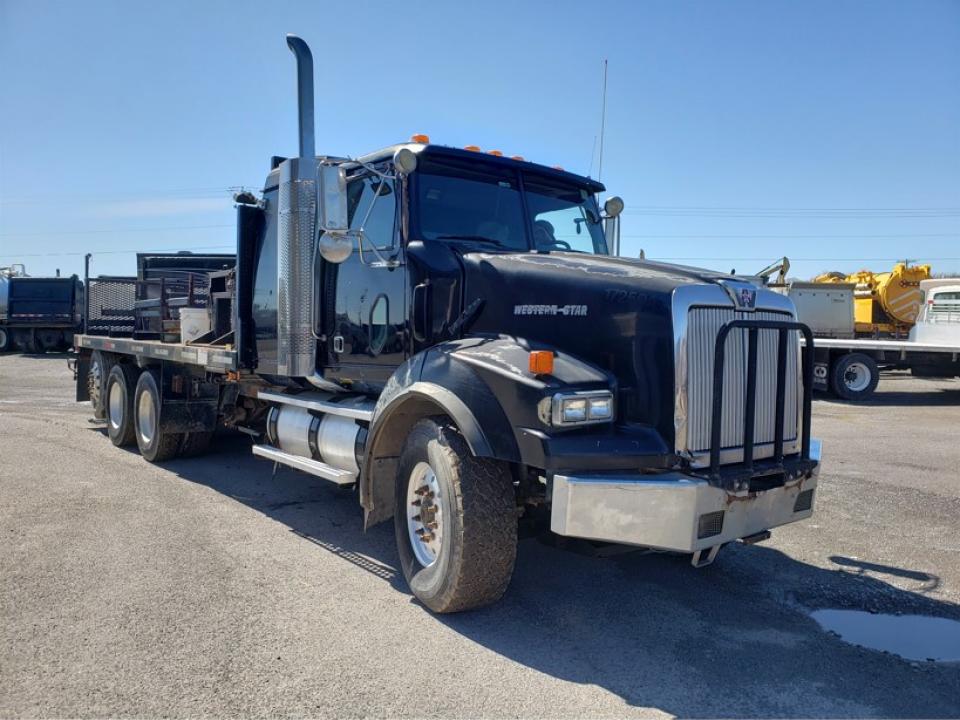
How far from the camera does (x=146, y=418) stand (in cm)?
832

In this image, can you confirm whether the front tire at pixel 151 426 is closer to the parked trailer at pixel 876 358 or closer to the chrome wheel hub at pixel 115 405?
the chrome wheel hub at pixel 115 405

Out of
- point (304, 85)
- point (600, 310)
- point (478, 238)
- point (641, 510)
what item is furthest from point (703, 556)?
point (304, 85)

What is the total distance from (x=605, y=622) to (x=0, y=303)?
31.6 meters

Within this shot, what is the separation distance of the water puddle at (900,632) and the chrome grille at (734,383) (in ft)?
3.20

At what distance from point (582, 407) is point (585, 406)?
0.06ft

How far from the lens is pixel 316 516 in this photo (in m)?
5.98

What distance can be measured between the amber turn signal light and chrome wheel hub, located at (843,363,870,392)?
13.7 m

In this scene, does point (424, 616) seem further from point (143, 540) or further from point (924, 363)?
point (924, 363)

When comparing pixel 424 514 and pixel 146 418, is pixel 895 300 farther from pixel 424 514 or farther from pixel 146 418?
pixel 424 514

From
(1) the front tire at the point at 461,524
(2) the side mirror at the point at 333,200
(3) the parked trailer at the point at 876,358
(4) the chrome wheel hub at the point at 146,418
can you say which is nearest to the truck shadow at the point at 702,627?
(1) the front tire at the point at 461,524

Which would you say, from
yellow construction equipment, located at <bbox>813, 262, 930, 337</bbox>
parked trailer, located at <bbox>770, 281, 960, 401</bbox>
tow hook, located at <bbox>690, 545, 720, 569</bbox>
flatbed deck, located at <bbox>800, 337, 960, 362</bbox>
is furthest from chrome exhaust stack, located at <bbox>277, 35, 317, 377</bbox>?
yellow construction equipment, located at <bbox>813, 262, 930, 337</bbox>

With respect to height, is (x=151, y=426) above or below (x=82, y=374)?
below

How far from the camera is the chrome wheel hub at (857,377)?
15.1 m

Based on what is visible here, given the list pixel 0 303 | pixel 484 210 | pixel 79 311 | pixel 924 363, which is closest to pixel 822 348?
pixel 924 363
